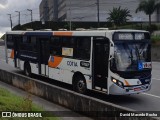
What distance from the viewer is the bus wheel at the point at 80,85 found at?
15422mm

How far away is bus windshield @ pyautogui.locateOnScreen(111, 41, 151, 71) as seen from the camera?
1356 cm

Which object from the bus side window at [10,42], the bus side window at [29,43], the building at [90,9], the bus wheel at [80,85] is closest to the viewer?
the bus wheel at [80,85]

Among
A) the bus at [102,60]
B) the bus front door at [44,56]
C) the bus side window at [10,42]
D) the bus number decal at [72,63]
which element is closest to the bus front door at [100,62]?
the bus at [102,60]

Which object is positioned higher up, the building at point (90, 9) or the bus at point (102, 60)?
the building at point (90, 9)

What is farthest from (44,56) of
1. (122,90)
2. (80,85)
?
(122,90)

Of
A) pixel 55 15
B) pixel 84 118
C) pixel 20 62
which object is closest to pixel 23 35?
pixel 20 62

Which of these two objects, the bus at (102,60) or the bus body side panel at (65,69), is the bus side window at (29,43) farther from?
the bus body side panel at (65,69)

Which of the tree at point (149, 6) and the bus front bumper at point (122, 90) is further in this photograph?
the tree at point (149, 6)

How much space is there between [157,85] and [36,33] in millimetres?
7046

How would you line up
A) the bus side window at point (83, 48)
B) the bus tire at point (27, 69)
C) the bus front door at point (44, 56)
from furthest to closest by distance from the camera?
1. the bus tire at point (27, 69)
2. the bus front door at point (44, 56)
3. the bus side window at point (83, 48)

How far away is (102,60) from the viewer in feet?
46.3

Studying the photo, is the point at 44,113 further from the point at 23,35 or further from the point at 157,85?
the point at 23,35

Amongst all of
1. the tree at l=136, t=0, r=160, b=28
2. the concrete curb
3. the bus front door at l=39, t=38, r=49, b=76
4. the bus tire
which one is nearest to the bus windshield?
the concrete curb

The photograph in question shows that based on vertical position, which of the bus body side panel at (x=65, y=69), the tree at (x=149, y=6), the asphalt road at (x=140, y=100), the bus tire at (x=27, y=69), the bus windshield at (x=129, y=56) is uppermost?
the tree at (x=149, y=6)
